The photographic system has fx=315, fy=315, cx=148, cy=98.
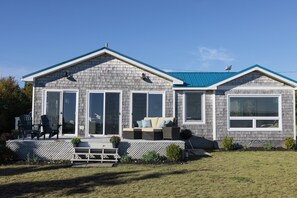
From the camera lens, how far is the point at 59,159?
1161 cm

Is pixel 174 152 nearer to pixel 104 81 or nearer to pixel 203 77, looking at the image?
pixel 104 81

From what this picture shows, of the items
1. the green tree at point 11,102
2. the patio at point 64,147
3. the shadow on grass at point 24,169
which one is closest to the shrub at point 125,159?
the patio at point 64,147

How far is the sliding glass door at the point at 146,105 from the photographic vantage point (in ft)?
49.8

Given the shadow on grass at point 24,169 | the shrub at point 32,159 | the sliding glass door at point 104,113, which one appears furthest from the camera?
the sliding glass door at point 104,113

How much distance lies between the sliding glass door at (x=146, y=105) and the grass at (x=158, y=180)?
4.66 metres

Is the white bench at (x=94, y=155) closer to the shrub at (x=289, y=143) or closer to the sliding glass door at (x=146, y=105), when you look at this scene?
the sliding glass door at (x=146, y=105)

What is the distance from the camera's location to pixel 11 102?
790 inches

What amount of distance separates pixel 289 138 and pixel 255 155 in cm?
287

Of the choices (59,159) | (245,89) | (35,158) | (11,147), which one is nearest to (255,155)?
(245,89)

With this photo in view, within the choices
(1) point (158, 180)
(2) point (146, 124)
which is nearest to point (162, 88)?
(2) point (146, 124)

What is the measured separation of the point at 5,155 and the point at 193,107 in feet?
28.5

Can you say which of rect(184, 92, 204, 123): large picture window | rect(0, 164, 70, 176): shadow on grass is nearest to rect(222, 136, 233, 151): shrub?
rect(184, 92, 204, 123): large picture window

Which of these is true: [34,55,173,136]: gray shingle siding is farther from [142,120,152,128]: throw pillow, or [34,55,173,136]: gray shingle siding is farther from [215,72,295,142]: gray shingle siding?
[215,72,295,142]: gray shingle siding

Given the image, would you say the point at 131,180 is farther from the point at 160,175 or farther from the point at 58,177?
the point at 58,177
